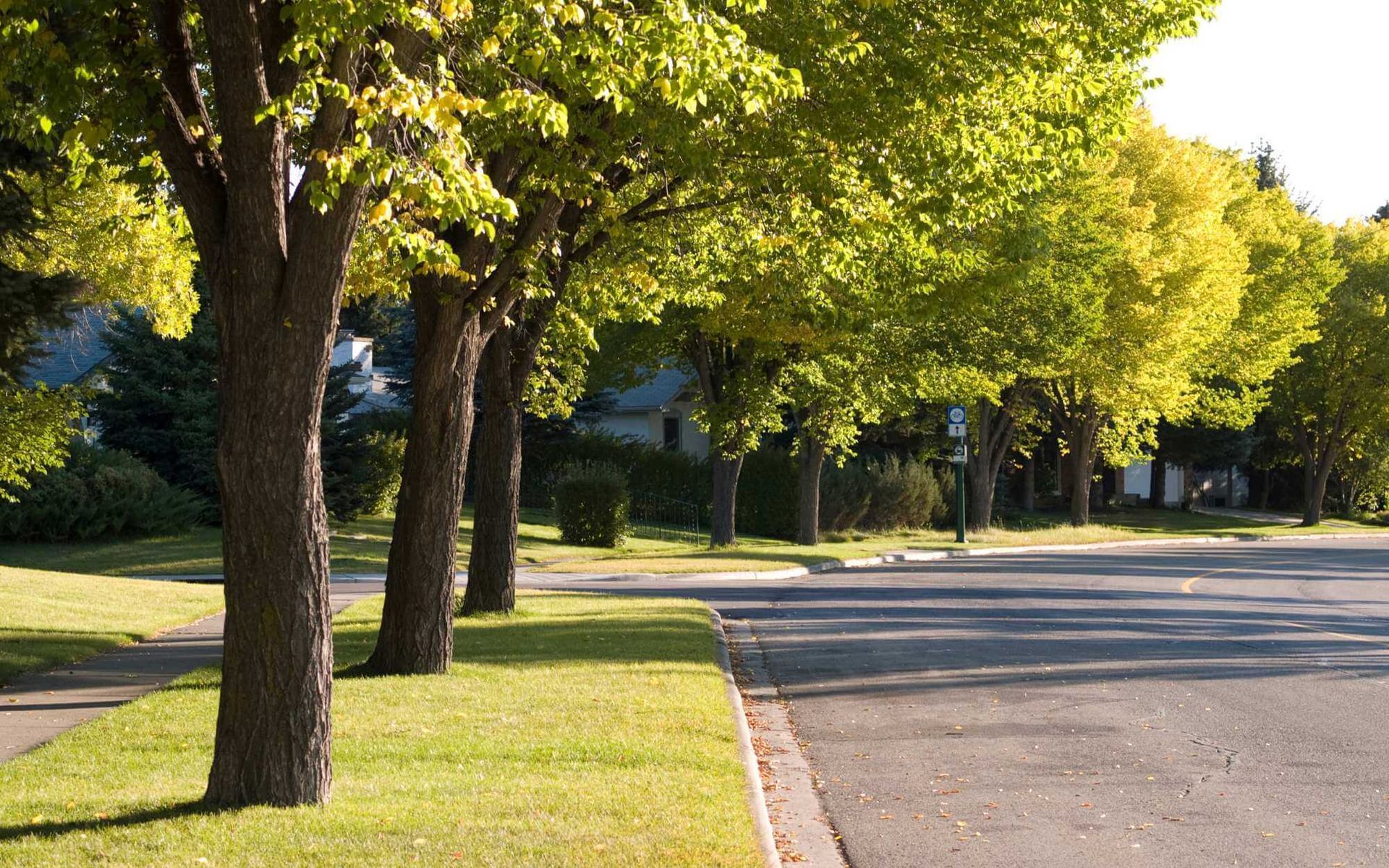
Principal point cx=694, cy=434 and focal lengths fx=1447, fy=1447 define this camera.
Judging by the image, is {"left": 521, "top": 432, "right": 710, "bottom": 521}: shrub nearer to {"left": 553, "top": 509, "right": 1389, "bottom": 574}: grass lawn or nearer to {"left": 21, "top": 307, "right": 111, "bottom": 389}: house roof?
{"left": 553, "top": 509, "right": 1389, "bottom": 574}: grass lawn

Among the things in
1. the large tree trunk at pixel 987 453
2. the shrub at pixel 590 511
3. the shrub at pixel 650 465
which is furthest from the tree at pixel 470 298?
the shrub at pixel 650 465

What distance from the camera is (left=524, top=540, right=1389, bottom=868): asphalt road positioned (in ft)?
24.3

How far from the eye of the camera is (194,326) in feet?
114

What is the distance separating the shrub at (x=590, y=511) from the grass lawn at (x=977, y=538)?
3.39 metres

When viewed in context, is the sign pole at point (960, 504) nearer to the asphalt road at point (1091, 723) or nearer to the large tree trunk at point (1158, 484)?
the asphalt road at point (1091, 723)

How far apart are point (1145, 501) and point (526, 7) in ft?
217

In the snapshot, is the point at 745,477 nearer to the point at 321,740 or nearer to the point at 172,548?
the point at 172,548

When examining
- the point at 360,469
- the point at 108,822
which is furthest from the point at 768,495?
the point at 108,822

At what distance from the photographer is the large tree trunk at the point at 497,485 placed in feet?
56.3

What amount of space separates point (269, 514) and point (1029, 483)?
186ft

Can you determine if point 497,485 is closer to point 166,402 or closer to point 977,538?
point 166,402

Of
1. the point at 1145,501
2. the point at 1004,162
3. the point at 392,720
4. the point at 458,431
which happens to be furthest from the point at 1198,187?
the point at 392,720

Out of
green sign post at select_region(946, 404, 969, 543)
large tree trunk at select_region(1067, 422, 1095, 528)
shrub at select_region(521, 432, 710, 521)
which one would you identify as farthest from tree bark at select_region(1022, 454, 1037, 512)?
green sign post at select_region(946, 404, 969, 543)

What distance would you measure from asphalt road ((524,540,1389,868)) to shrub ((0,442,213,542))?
1502 cm
